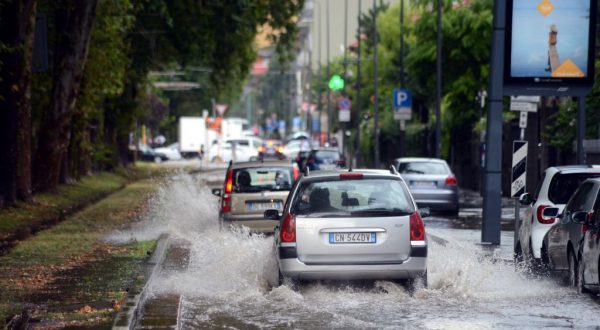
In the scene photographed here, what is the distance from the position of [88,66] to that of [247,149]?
44.9m

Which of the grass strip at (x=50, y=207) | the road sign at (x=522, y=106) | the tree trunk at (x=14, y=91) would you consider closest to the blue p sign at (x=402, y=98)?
the grass strip at (x=50, y=207)

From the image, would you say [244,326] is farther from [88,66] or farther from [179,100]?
[179,100]

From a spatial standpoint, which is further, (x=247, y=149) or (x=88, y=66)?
(x=247, y=149)

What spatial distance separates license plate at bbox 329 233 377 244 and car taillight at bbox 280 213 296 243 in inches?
15.6

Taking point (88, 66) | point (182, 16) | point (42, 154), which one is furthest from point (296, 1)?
point (42, 154)

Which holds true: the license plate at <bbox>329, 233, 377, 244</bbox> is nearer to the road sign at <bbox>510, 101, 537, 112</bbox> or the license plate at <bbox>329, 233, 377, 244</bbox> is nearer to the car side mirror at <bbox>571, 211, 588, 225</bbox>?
the car side mirror at <bbox>571, 211, 588, 225</bbox>

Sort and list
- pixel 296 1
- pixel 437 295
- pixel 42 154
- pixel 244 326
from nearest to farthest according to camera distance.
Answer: pixel 244 326 → pixel 437 295 → pixel 42 154 → pixel 296 1

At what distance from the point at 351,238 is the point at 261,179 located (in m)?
9.05

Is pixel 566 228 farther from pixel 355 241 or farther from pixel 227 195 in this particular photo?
pixel 227 195

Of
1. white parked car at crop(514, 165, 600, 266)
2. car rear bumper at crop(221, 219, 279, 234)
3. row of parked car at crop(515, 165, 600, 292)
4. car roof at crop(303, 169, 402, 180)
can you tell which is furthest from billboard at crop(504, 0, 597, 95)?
car roof at crop(303, 169, 402, 180)

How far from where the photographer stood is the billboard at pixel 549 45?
22578 mm

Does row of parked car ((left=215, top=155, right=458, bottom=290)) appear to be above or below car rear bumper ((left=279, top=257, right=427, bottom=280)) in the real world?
above

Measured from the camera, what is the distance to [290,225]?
14.3 metres

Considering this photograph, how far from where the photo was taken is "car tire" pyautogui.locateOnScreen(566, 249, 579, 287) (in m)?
15.0
